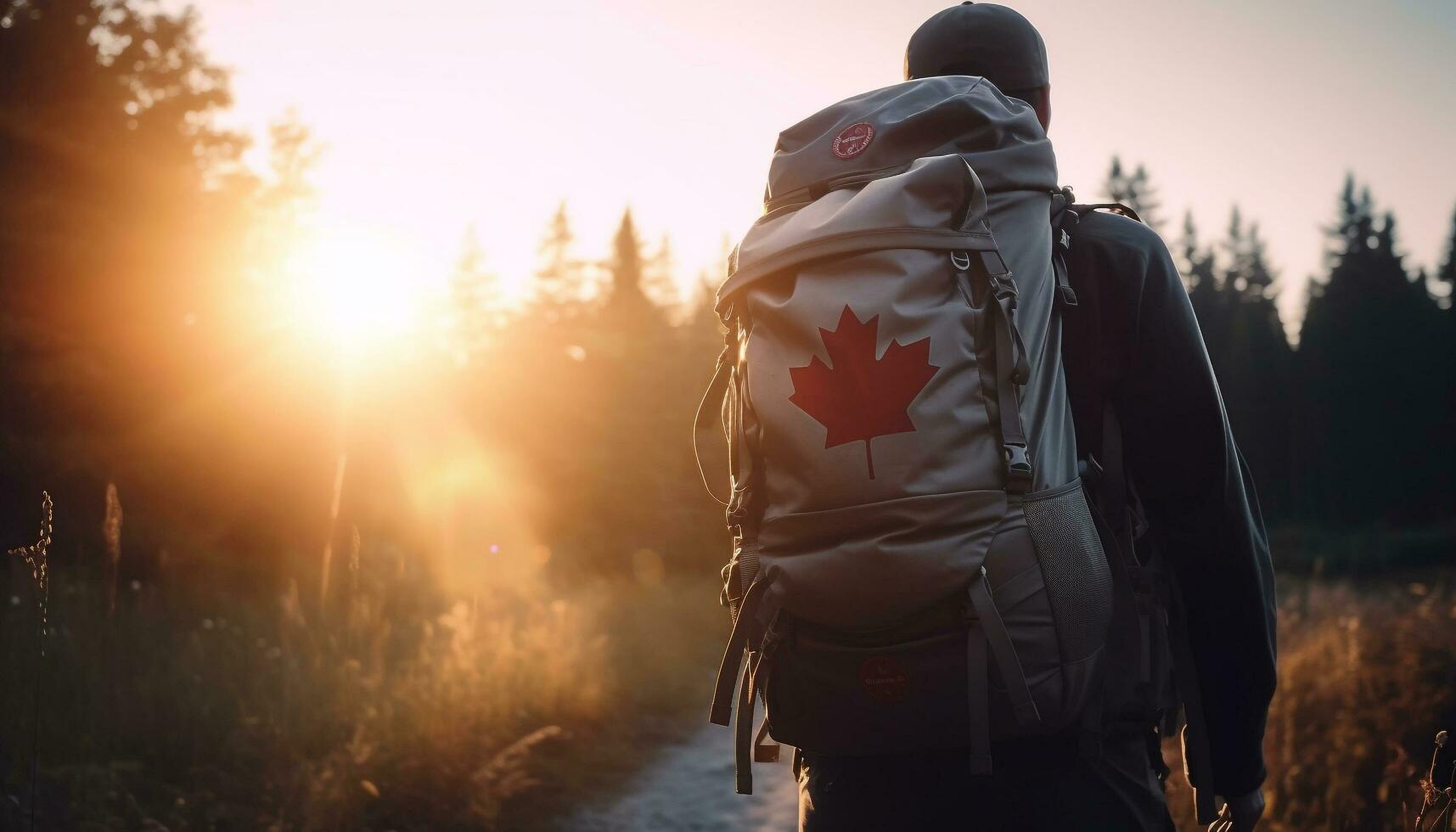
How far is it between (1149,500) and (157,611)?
23.5 ft

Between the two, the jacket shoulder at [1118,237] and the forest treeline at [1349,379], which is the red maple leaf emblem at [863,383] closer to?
the jacket shoulder at [1118,237]

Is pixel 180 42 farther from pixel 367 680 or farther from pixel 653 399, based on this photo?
pixel 653 399

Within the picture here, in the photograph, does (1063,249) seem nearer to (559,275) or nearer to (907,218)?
(907,218)

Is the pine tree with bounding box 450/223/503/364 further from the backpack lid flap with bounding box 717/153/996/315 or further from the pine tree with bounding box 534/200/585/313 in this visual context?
the backpack lid flap with bounding box 717/153/996/315

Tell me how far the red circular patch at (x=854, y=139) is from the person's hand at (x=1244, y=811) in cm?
132

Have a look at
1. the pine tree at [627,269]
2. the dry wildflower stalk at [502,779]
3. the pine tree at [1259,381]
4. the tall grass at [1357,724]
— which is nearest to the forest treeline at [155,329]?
the dry wildflower stalk at [502,779]

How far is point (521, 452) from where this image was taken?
28047 mm

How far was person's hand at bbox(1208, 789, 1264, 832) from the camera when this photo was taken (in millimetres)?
1604

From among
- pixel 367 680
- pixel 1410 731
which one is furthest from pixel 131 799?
pixel 1410 731

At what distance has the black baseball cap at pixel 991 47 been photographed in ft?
5.95

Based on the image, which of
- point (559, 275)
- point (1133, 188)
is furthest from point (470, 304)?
point (1133, 188)

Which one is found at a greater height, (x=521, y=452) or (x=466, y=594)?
(x=521, y=452)

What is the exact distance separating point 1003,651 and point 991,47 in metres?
1.18

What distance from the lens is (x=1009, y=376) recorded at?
4.64 ft
